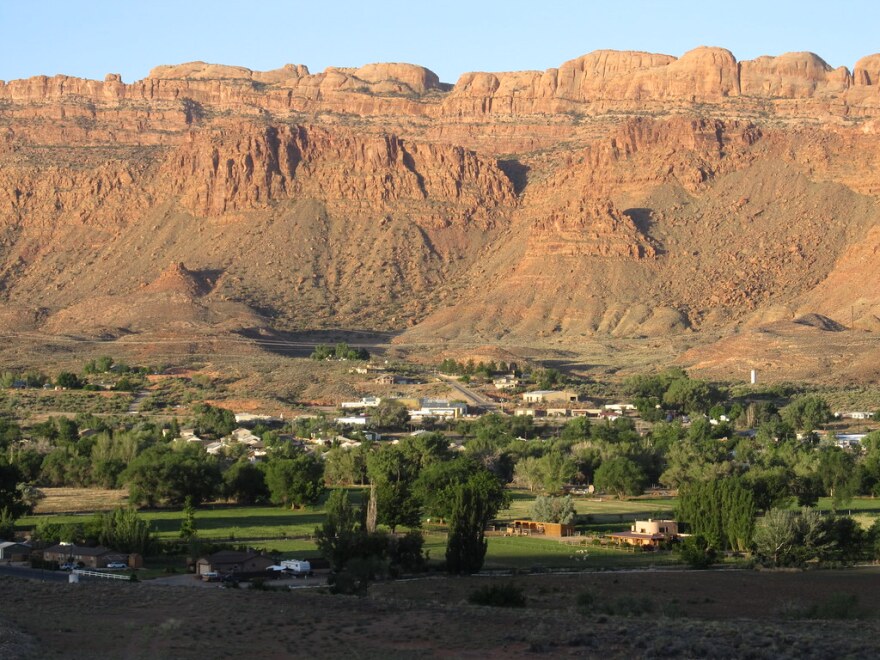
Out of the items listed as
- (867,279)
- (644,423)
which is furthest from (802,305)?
(644,423)

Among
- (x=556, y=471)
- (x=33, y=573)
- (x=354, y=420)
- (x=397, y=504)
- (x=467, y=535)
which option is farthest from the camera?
(x=354, y=420)

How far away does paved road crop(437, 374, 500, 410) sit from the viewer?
117 metres

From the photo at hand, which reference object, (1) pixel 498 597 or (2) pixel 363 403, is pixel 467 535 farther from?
(2) pixel 363 403

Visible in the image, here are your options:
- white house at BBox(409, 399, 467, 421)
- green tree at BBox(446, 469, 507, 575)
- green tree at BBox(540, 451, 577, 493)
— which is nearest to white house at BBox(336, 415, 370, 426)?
white house at BBox(409, 399, 467, 421)

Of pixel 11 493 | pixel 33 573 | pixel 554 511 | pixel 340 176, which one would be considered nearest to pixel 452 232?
pixel 340 176

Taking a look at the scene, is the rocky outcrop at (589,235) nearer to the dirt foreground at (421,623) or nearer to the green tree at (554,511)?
the green tree at (554,511)

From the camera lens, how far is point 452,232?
184 meters

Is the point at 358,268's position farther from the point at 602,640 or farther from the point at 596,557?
the point at 602,640

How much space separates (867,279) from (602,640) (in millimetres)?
129315

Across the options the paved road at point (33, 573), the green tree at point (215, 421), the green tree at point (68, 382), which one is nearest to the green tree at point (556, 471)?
the green tree at point (215, 421)

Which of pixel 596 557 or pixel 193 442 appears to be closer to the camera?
pixel 596 557

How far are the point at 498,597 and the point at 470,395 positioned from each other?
261 feet

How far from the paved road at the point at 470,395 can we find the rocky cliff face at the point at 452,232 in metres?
28.6

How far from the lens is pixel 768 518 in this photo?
55250mm
